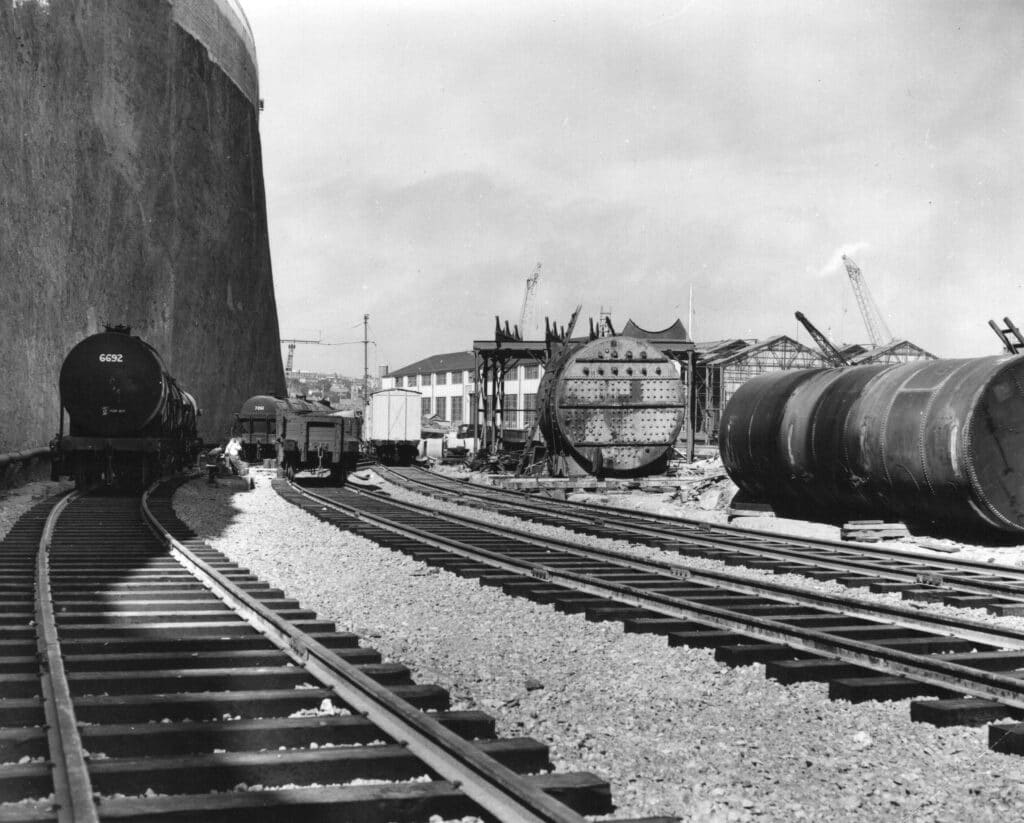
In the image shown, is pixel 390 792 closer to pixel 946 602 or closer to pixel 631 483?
pixel 946 602

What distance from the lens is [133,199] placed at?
153 ft

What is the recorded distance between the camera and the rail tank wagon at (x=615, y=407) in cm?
2234

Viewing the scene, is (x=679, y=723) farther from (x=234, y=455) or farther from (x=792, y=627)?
(x=234, y=455)

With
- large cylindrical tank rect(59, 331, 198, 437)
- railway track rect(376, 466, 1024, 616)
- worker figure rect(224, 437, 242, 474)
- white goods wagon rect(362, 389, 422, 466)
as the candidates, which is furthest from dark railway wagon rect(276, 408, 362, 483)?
white goods wagon rect(362, 389, 422, 466)

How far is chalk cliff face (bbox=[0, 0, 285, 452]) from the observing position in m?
35.9

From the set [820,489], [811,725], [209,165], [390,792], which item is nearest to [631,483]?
[820,489]

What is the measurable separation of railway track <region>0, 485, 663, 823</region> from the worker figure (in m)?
21.3

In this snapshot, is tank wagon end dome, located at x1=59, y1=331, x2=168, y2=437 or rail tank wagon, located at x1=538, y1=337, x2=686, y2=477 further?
rail tank wagon, located at x1=538, y1=337, x2=686, y2=477

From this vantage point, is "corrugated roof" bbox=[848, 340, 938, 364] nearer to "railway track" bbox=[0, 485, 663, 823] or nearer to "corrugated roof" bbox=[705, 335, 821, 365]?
"corrugated roof" bbox=[705, 335, 821, 365]

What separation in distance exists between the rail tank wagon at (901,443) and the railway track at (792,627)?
4077 mm

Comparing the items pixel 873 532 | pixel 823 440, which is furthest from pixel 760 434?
pixel 873 532

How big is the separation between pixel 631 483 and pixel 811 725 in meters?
17.3

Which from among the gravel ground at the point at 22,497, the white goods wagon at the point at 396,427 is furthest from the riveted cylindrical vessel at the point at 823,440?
the white goods wagon at the point at 396,427

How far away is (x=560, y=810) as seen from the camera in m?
3.16
